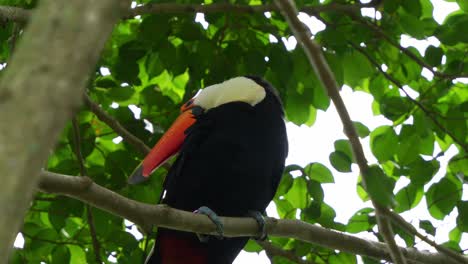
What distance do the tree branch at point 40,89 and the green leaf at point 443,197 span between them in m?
3.06

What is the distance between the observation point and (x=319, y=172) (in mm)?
3936

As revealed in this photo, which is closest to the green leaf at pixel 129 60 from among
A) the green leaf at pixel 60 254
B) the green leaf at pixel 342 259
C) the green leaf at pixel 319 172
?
the green leaf at pixel 60 254

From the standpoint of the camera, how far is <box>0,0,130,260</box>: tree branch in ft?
3.19

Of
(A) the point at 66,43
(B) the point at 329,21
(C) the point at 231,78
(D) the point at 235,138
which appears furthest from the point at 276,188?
(A) the point at 66,43

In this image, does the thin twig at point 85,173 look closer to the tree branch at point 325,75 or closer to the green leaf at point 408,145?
the green leaf at point 408,145

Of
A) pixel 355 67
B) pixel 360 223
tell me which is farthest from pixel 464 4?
pixel 360 223

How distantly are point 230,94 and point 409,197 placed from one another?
104cm

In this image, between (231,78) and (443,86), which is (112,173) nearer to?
(231,78)

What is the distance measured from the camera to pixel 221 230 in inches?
113

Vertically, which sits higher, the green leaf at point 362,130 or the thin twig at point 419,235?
the green leaf at point 362,130

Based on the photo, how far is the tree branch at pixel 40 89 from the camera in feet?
3.19

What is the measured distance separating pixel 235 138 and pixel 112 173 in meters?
0.72

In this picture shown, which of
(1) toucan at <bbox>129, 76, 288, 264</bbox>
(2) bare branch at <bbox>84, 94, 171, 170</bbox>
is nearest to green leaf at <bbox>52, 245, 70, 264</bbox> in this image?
(1) toucan at <bbox>129, 76, 288, 264</bbox>

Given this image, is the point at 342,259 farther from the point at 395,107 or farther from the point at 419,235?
the point at 419,235
